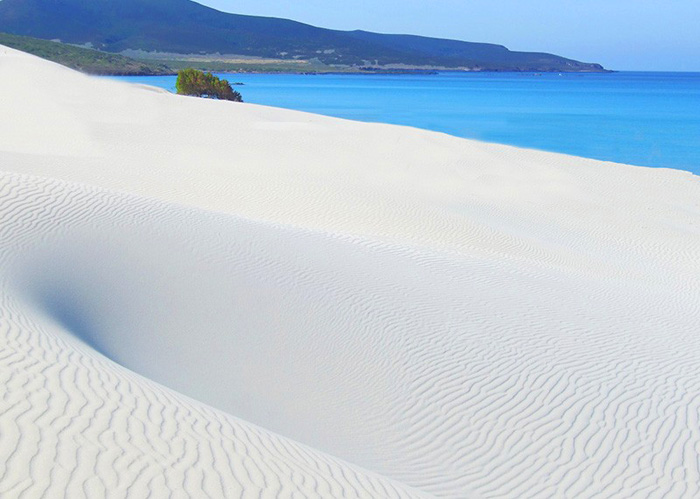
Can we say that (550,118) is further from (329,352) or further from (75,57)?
(329,352)

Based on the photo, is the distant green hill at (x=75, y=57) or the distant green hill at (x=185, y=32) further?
the distant green hill at (x=185, y=32)

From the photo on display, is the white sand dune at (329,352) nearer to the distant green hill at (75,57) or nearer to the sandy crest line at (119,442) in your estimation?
the sandy crest line at (119,442)

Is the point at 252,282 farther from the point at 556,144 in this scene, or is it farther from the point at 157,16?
the point at 157,16

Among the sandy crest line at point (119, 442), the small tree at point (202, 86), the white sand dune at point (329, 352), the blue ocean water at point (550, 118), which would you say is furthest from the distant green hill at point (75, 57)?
the sandy crest line at point (119, 442)

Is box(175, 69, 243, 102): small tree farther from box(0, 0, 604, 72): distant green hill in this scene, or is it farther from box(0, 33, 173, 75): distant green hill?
box(0, 0, 604, 72): distant green hill

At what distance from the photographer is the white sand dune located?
4.52m

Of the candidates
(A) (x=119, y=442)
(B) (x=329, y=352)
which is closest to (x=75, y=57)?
(B) (x=329, y=352)

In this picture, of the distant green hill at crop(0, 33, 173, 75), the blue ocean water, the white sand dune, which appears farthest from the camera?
the distant green hill at crop(0, 33, 173, 75)

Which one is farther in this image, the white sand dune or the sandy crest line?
the white sand dune

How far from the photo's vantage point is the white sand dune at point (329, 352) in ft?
14.8

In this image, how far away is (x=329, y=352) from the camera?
7730 millimetres

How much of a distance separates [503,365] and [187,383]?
3067 millimetres

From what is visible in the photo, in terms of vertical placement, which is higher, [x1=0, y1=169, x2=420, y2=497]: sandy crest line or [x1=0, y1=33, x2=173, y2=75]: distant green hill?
[x1=0, y1=169, x2=420, y2=497]: sandy crest line

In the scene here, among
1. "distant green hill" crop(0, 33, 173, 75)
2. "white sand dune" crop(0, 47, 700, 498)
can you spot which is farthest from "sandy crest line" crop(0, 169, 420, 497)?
"distant green hill" crop(0, 33, 173, 75)
